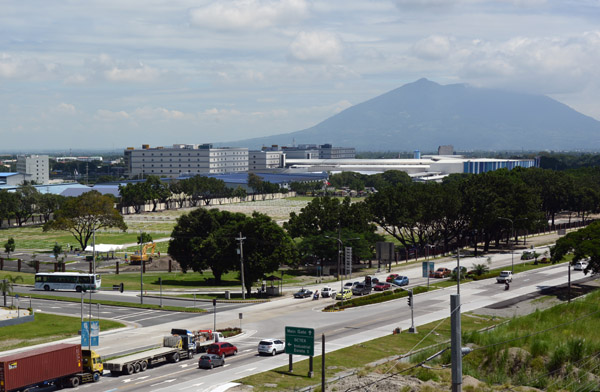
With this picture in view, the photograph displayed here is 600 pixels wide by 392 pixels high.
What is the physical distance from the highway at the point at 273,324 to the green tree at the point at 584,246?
6583mm

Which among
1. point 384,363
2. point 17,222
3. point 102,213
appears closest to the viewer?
point 384,363

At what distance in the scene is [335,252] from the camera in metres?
114

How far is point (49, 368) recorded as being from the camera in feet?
157

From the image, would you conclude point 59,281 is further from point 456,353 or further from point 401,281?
point 456,353

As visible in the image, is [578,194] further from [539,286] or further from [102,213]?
[102,213]

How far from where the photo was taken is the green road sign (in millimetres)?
51344

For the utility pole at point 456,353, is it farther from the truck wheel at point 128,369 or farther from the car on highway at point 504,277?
the car on highway at point 504,277

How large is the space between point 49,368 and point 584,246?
6418 centimetres

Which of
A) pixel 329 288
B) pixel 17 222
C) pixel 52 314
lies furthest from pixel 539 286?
pixel 17 222

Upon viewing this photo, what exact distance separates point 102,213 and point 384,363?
99.6 m

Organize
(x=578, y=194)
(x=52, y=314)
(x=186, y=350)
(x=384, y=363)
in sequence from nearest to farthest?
(x=384, y=363), (x=186, y=350), (x=52, y=314), (x=578, y=194)

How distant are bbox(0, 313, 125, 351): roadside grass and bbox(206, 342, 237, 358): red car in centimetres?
1811

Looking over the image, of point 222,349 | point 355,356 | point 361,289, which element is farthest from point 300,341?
point 361,289

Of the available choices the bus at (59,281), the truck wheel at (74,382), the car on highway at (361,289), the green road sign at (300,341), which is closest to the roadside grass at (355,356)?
the green road sign at (300,341)
